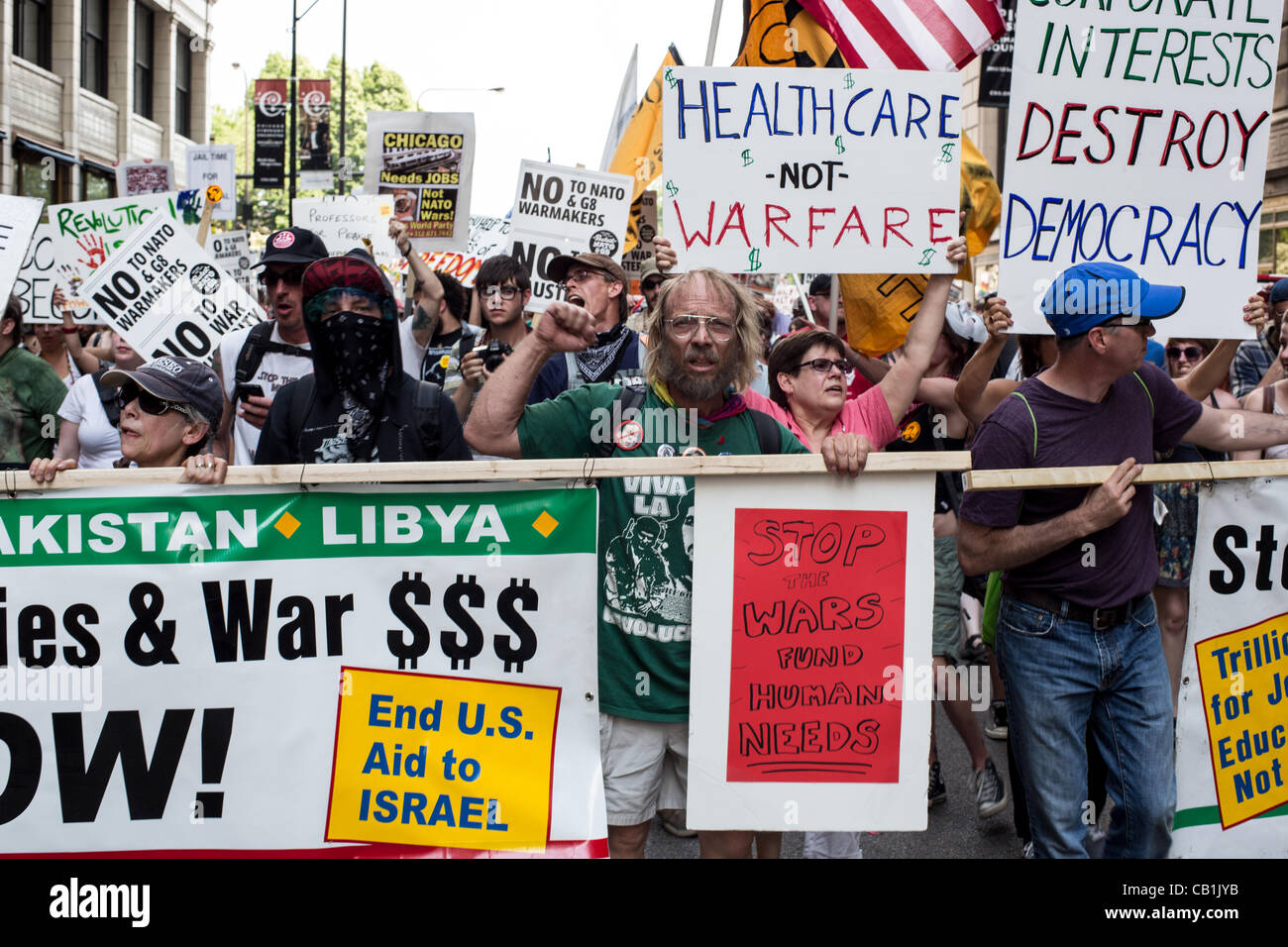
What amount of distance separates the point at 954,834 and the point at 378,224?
873 cm

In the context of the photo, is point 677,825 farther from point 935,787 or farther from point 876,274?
point 876,274

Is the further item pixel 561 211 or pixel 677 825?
pixel 561 211

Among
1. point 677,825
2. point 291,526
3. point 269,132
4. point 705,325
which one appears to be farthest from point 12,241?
point 269,132

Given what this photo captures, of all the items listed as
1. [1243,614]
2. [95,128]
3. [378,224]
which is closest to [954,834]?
[1243,614]

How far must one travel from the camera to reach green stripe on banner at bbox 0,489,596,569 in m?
3.46

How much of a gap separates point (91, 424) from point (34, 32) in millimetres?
26573

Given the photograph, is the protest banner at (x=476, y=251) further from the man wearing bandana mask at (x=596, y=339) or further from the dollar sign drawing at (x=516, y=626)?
the dollar sign drawing at (x=516, y=626)

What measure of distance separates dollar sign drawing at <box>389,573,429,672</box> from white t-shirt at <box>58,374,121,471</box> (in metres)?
3.05

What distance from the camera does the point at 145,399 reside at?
3.93 meters

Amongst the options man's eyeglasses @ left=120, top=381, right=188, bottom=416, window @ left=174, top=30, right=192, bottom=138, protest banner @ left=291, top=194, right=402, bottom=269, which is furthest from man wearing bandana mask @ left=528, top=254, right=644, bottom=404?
window @ left=174, top=30, right=192, bottom=138

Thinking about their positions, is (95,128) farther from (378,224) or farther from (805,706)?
(805,706)

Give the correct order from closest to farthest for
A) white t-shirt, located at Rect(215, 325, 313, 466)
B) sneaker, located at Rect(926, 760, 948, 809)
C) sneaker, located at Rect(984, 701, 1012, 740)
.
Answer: white t-shirt, located at Rect(215, 325, 313, 466)
sneaker, located at Rect(926, 760, 948, 809)
sneaker, located at Rect(984, 701, 1012, 740)

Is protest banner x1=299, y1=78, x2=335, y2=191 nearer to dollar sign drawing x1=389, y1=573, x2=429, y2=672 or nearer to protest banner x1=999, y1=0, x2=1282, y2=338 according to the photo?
protest banner x1=999, y1=0, x2=1282, y2=338
